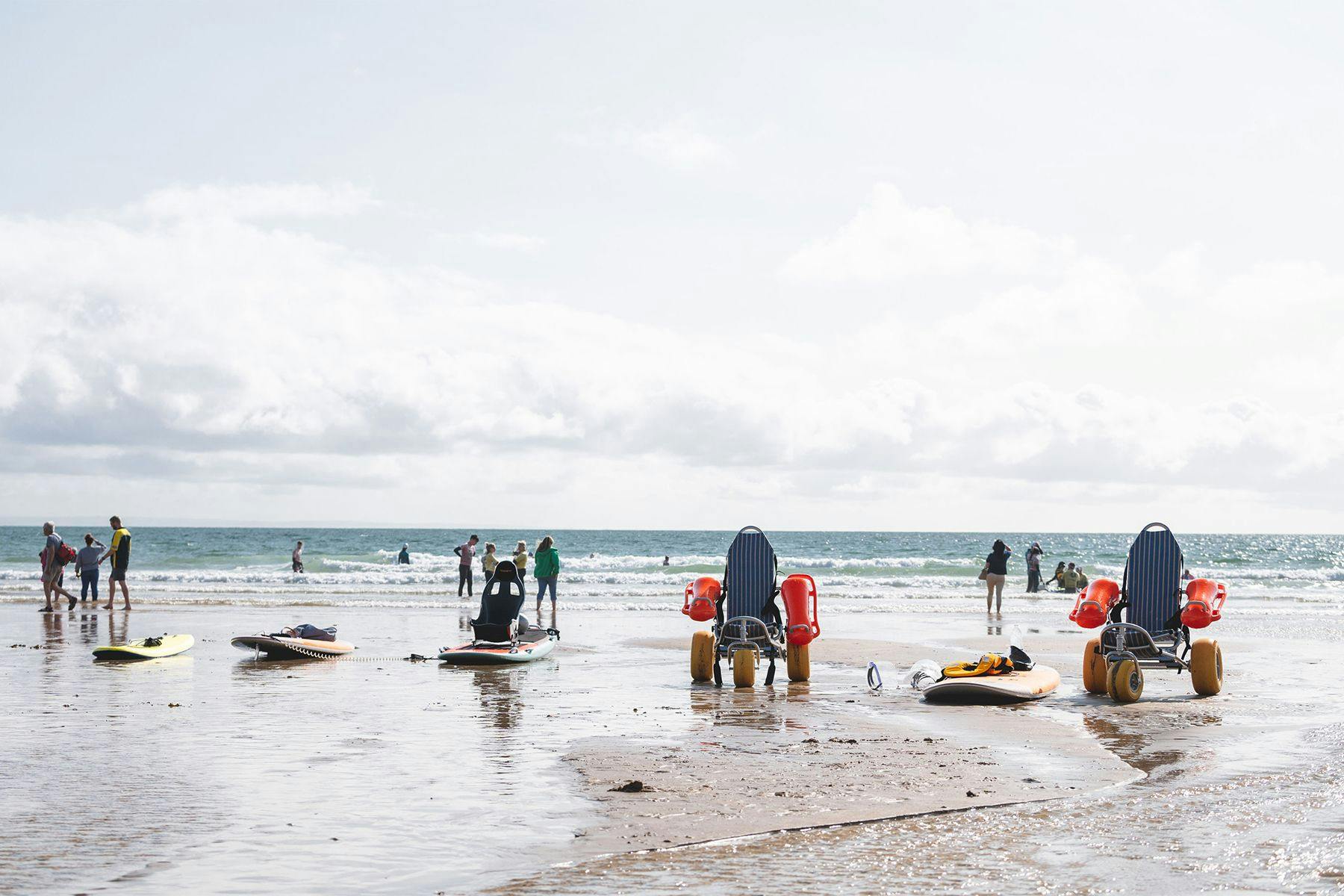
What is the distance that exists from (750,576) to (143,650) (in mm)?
8234

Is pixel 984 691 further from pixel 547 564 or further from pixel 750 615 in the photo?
pixel 547 564

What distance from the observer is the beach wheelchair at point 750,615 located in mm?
13930

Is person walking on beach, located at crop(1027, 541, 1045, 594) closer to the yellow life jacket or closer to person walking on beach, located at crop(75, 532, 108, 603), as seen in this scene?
the yellow life jacket

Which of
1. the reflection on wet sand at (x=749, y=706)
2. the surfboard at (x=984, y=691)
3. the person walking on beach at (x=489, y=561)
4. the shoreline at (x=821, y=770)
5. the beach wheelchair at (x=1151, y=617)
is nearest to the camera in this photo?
the shoreline at (x=821, y=770)

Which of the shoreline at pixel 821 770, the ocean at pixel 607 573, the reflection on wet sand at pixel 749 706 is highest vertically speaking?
the shoreline at pixel 821 770

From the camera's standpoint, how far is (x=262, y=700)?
12.4 m

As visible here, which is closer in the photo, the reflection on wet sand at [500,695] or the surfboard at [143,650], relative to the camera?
the reflection on wet sand at [500,695]

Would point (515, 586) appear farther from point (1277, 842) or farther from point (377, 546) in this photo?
point (377, 546)

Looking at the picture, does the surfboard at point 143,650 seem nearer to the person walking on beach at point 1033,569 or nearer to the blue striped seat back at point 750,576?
the blue striped seat back at point 750,576

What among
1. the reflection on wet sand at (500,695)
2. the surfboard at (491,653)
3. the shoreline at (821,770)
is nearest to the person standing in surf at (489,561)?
the surfboard at (491,653)

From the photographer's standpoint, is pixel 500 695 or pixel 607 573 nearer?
pixel 500 695

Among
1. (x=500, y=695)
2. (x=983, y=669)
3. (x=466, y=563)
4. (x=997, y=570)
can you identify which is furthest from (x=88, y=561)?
(x=997, y=570)

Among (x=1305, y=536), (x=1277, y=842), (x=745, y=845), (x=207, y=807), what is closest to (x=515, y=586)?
(x=207, y=807)

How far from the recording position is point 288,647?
16.4 metres
